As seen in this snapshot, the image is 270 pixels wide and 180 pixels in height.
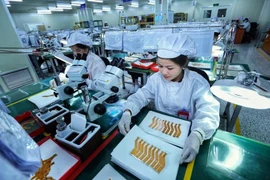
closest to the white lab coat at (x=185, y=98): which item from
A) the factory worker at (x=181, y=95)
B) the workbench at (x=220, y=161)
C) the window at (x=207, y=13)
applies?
the factory worker at (x=181, y=95)

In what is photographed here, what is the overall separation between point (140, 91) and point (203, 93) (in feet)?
1.63

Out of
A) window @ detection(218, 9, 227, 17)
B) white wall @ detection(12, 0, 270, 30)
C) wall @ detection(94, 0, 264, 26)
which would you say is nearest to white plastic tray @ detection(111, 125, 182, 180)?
white wall @ detection(12, 0, 270, 30)

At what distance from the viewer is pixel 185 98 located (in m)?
1.07

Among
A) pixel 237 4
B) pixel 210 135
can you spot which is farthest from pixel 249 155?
pixel 237 4

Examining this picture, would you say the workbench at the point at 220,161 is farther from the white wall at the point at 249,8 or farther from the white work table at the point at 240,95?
the white wall at the point at 249,8

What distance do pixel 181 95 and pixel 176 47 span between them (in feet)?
1.29

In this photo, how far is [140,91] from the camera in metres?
1.14

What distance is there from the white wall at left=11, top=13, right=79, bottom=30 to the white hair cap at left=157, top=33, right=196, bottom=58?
15067 millimetres

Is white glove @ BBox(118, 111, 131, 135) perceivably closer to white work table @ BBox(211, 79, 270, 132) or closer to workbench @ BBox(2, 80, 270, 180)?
workbench @ BBox(2, 80, 270, 180)

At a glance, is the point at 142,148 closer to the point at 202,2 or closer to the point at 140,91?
the point at 140,91

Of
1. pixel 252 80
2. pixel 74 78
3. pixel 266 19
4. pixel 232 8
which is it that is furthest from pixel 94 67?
pixel 232 8

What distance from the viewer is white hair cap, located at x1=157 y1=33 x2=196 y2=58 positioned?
2.97 feet

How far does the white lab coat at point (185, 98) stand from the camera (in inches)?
32.7

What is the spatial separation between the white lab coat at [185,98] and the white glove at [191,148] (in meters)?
0.08
